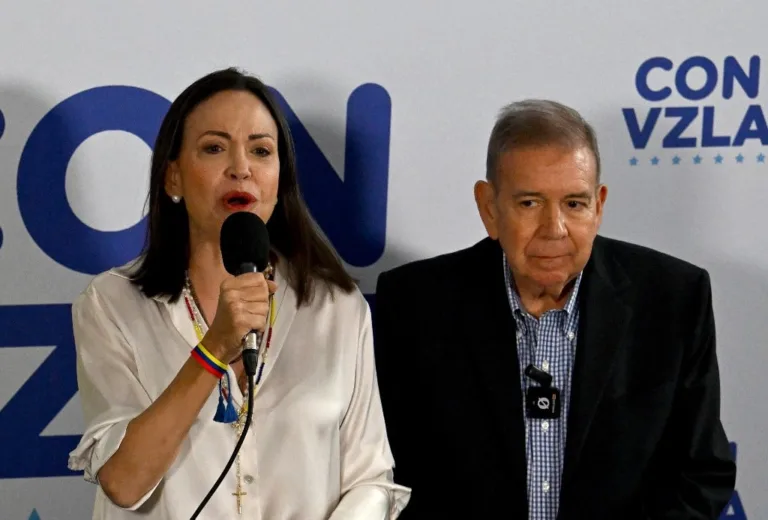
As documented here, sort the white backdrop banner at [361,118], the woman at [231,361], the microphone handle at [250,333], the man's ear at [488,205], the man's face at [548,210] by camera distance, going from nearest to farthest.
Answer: the microphone handle at [250,333], the woman at [231,361], the man's face at [548,210], the man's ear at [488,205], the white backdrop banner at [361,118]

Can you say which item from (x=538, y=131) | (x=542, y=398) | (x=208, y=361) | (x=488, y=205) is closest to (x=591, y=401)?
(x=542, y=398)

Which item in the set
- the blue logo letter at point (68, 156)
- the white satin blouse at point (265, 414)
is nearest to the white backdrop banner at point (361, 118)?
the blue logo letter at point (68, 156)

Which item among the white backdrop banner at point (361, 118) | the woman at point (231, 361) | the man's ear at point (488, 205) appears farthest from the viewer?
the white backdrop banner at point (361, 118)

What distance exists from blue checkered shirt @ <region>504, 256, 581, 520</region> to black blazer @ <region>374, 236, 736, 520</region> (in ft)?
0.09

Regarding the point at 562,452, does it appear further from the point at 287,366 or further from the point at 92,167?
the point at 92,167

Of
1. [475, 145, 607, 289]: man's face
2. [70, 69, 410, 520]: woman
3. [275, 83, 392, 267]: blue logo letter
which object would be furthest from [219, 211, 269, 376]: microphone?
[275, 83, 392, 267]: blue logo letter

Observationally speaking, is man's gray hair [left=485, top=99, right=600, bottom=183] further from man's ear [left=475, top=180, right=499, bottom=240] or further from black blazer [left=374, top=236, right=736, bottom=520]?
black blazer [left=374, top=236, right=736, bottom=520]

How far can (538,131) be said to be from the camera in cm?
240

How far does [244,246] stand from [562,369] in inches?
35.7

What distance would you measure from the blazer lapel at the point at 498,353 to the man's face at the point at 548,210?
0.13 meters

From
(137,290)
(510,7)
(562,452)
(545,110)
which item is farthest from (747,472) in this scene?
(137,290)

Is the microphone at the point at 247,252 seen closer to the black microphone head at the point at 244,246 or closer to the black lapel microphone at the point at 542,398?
the black microphone head at the point at 244,246

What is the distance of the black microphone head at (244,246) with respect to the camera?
6.20 feet

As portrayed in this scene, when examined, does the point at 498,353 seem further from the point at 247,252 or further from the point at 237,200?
the point at 247,252
